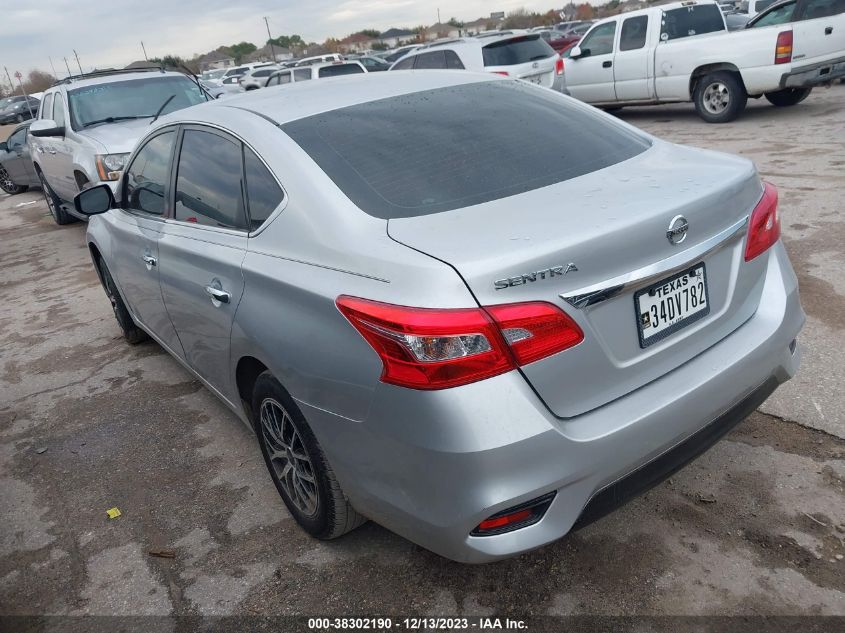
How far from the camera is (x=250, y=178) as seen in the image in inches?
110

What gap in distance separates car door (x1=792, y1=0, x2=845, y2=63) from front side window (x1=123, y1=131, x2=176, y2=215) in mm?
9341

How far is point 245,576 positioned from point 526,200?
1.77 metres

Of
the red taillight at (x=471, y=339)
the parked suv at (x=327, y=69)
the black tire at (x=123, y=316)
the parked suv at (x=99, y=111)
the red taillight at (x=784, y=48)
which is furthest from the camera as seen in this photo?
the parked suv at (x=327, y=69)

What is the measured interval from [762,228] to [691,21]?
395 inches

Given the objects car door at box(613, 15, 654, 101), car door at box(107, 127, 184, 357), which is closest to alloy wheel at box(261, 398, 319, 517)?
car door at box(107, 127, 184, 357)

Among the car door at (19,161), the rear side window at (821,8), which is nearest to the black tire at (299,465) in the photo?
the rear side window at (821,8)

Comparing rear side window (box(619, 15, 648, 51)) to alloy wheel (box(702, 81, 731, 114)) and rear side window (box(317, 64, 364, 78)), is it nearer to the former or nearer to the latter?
alloy wheel (box(702, 81, 731, 114))

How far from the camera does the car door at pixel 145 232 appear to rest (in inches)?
145

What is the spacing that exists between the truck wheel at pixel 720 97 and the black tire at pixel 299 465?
10135 mm

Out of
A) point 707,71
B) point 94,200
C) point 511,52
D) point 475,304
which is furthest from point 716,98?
point 475,304

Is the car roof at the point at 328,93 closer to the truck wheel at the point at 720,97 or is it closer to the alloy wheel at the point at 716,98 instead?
the truck wheel at the point at 720,97

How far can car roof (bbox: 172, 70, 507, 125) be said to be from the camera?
2949 millimetres

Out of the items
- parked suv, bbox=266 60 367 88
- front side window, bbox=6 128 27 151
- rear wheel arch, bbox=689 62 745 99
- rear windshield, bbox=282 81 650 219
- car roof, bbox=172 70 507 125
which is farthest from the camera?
parked suv, bbox=266 60 367 88

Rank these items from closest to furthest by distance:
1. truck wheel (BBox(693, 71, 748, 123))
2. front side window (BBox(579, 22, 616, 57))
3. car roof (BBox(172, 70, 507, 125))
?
car roof (BBox(172, 70, 507, 125)) → truck wheel (BBox(693, 71, 748, 123)) → front side window (BBox(579, 22, 616, 57))
